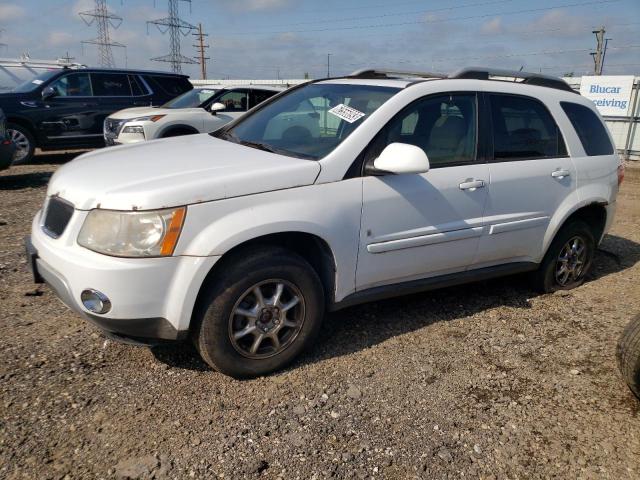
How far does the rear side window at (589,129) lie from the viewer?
4.28 meters

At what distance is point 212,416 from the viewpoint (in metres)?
2.68

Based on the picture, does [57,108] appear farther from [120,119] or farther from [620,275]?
[620,275]

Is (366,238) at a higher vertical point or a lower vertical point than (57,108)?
lower

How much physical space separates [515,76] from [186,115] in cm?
633

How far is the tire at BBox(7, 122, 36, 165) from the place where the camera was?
1017cm

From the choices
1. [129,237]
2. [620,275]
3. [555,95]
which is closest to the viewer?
[129,237]

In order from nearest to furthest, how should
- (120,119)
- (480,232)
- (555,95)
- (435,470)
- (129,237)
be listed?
(435,470) → (129,237) → (480,232) → (555,95) → (120,119)

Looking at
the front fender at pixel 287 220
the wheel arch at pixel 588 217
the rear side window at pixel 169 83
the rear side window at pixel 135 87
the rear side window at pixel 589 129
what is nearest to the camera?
the front fender at pixel 287 220

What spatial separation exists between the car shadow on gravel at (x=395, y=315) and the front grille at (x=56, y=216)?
0.95 meters

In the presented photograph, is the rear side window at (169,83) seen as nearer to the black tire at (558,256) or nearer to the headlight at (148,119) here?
the headlight at (148,119)

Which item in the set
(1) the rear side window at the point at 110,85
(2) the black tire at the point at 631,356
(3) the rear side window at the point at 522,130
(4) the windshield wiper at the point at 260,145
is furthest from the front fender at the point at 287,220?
(1) the rear side window at the point at 110,85

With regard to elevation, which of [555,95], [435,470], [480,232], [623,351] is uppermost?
[555,95]

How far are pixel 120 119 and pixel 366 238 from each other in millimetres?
7382

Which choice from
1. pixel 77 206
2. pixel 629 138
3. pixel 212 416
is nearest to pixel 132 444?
pixel 212 416
